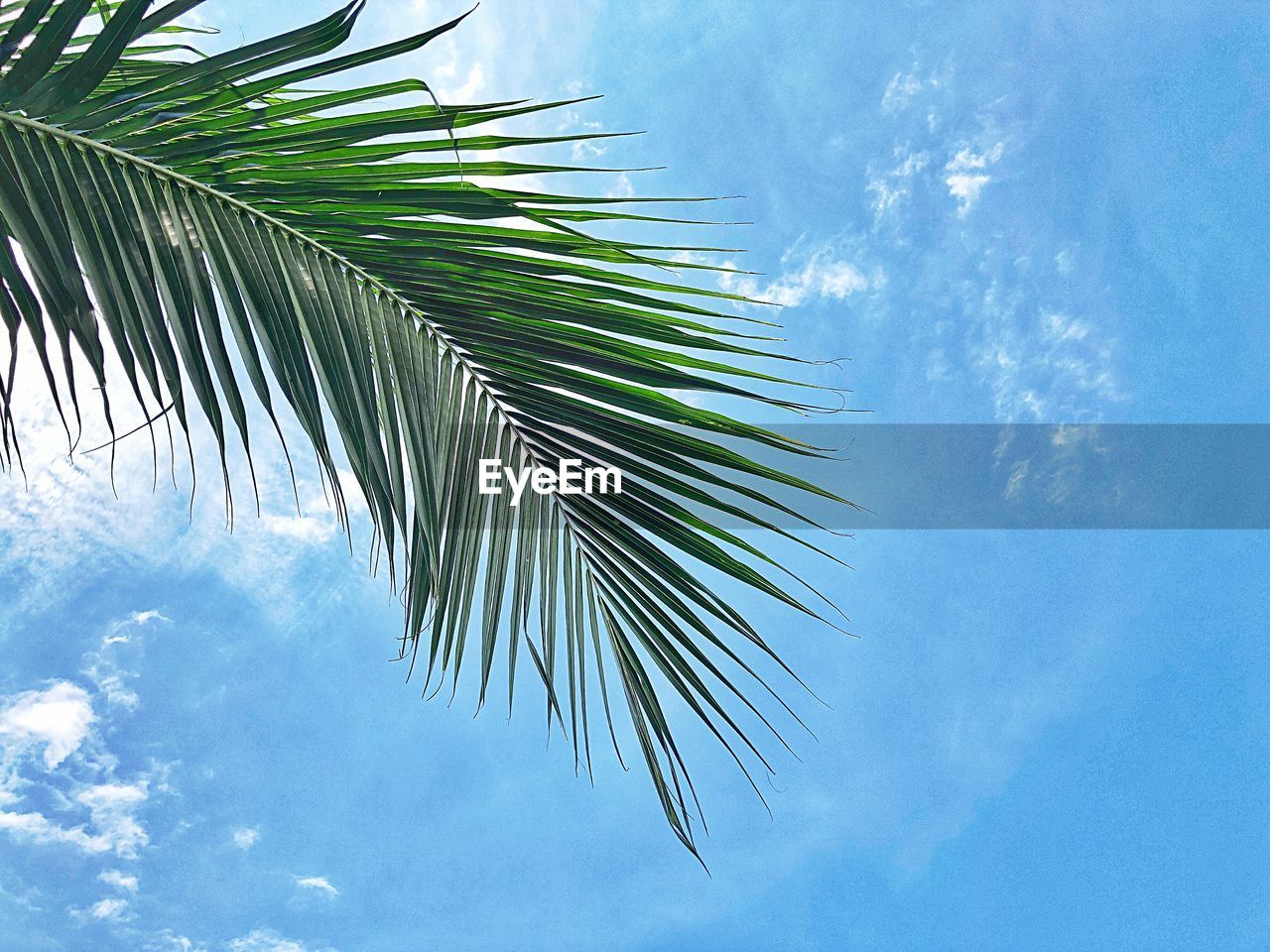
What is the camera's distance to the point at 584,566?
5.14 feet

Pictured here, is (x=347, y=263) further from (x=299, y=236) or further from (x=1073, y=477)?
(x=1073, y=477)

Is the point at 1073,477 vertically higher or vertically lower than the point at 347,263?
higher

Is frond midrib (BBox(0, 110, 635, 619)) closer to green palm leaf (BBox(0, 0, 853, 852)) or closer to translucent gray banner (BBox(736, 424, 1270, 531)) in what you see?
green palm leaf (BBox(0, 0, 853, 852))

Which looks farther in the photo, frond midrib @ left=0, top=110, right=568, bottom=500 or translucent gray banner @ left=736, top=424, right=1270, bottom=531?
translucent gray banner @ left=736, top=424, right=1270, bottom=531

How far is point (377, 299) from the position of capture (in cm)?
134

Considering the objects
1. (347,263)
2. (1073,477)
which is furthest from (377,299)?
(1073,477)

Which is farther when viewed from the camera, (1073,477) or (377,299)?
(1073,477)

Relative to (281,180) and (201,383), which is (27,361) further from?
(281,180)

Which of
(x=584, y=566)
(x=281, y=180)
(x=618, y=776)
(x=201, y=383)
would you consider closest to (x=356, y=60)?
(x=281, y=180)

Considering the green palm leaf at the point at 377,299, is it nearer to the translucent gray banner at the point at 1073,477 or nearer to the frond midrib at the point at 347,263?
the frond midrib at the point at 347,263

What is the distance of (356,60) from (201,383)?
1.39 feet

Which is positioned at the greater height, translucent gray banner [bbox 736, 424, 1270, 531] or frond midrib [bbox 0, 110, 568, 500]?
translucent gray banner [bbox 736, 424, 1270, 531]

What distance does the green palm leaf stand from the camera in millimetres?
1132

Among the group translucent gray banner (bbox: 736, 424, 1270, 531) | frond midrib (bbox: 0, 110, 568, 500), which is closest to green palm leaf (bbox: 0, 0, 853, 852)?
frond midrib (bbox: 0, 110, 568, 500)
